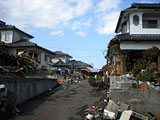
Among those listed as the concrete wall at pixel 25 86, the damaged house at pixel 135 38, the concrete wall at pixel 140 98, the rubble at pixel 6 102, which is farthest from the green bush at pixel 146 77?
the concrete wall at pixel 25 86

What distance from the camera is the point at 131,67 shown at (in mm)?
13211

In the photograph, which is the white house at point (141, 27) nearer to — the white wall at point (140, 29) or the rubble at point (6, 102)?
the white wall at point (140, 29)

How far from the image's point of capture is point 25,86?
35.9 ft

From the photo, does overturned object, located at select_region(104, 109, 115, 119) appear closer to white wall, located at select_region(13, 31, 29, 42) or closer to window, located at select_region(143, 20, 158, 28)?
window, located at select_region(143, 20, 158, 28)

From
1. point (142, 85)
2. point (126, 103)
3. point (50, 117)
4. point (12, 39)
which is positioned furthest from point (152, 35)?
point (12, 39)

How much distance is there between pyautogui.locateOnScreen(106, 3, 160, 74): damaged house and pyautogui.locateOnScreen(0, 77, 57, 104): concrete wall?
6682 millimetres

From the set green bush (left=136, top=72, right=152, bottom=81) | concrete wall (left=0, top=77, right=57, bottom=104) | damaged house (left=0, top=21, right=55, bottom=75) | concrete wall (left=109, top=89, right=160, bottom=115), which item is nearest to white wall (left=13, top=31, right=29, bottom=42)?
damaged house (left=0, top=21, right=55, bottom=75)

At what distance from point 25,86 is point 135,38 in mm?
9524

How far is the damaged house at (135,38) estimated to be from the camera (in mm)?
13188

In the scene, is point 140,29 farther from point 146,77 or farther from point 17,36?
point 17,36

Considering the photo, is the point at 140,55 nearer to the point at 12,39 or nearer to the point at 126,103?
the point at 126,103

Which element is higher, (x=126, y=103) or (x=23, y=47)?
(x=23, y=47)

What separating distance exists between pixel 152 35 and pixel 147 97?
7939 mm

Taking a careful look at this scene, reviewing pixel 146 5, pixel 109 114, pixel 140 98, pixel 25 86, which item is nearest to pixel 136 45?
pixel 146 5
